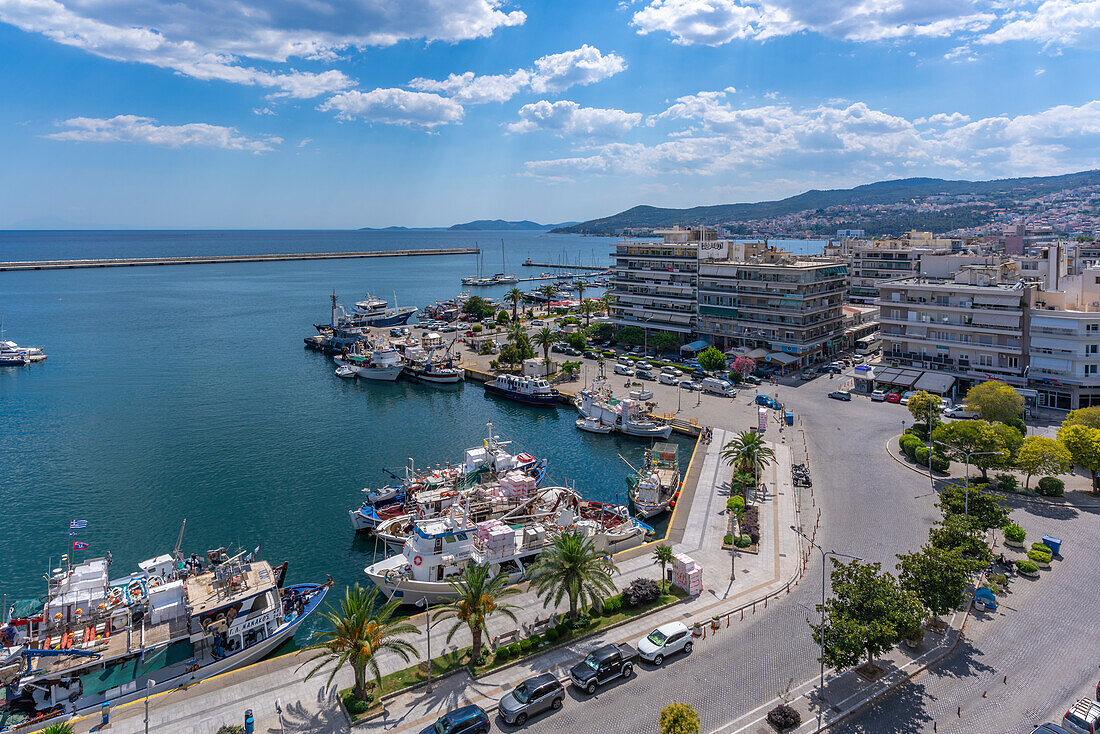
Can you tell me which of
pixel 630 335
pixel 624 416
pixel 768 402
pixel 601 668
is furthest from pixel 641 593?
pixel 630 335

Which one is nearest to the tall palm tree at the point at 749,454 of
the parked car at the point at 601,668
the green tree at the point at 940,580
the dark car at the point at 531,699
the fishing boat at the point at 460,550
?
the fishing boat at the point at 460,550

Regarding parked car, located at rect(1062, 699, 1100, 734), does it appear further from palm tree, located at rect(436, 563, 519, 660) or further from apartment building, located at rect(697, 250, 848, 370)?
apartment building, located at rect(697, 250, 848, 370)

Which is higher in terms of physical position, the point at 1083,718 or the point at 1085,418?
the point at 1085,418

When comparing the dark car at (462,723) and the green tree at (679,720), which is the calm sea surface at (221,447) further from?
the green tree at (679,720)

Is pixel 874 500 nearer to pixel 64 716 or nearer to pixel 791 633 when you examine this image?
pixel 791 633

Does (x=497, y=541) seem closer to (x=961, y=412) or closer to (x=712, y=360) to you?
(x=961, y=412)

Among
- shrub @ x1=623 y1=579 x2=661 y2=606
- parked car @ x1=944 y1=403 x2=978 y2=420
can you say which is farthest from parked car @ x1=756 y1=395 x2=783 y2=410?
shrub @ x1=623 y1=579 x2=661 y2=606
